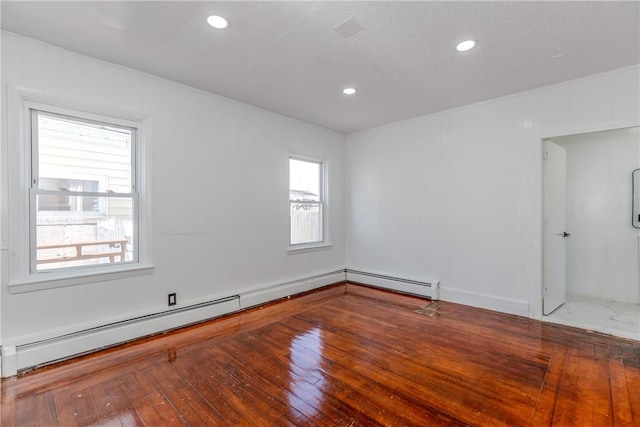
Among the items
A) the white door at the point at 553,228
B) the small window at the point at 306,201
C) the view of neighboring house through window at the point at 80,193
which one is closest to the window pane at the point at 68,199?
the view of neighboring house through window at the point at 80,193

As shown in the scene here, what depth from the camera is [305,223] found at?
4973mm

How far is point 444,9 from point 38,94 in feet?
10.7

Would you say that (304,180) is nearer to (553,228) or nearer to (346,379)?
(346,379)

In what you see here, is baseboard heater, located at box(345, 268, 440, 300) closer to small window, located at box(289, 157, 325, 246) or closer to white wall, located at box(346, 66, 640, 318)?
white wall, located at box(346, 66, 640, 318)

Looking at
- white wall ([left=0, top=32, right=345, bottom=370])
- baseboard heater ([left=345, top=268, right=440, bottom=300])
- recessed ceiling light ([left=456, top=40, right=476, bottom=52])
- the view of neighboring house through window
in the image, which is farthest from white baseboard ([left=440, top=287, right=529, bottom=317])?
the view of neighboring house through window

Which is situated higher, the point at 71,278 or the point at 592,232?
the point at 592,232

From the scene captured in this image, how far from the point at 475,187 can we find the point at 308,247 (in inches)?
101

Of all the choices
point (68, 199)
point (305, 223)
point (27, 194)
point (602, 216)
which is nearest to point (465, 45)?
point (305, 223)

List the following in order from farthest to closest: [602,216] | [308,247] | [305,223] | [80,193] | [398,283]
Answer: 1. [305,223]
2. [308,247]
3. [398,283]
4. [602,216]
5. [80,193]

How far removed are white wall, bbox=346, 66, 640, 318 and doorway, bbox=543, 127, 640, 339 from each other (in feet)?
0.74

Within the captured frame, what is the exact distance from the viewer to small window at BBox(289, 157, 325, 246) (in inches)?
188

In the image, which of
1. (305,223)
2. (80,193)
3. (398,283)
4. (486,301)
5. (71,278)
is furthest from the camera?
(305,223)

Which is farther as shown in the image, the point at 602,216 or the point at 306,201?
the point at 306,201

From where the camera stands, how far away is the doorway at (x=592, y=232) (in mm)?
3584
